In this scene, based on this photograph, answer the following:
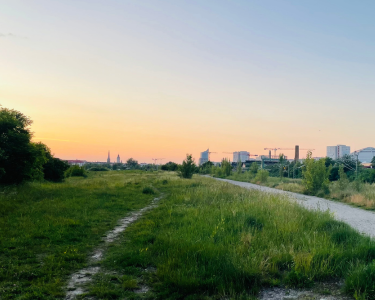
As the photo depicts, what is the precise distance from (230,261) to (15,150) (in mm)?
18442

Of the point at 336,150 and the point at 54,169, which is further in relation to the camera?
the point at 336,150

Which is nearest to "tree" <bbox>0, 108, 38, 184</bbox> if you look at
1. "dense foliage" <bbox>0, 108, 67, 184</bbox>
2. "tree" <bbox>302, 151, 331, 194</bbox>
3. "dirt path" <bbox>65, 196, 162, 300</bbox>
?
"dense foliage" <bbox>0, 108, 67, 184</bbox>

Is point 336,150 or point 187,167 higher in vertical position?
point 336,150

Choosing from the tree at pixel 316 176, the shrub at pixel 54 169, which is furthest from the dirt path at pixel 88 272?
the shrub at pixel 54 169

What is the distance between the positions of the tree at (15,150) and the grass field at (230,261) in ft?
47.4

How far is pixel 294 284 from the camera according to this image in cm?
523

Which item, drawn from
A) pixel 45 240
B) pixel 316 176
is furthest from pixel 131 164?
pixel 45 240

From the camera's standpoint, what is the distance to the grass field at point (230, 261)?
4984mm

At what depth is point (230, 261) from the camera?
5734 mm

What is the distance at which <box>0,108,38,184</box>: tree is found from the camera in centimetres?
1952

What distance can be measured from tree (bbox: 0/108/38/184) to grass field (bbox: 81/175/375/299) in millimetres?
14437

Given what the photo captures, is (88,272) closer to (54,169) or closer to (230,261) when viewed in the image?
(230,261)

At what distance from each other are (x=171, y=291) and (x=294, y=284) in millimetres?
2107

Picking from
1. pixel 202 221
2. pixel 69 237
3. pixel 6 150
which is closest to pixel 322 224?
pixel 202 221
